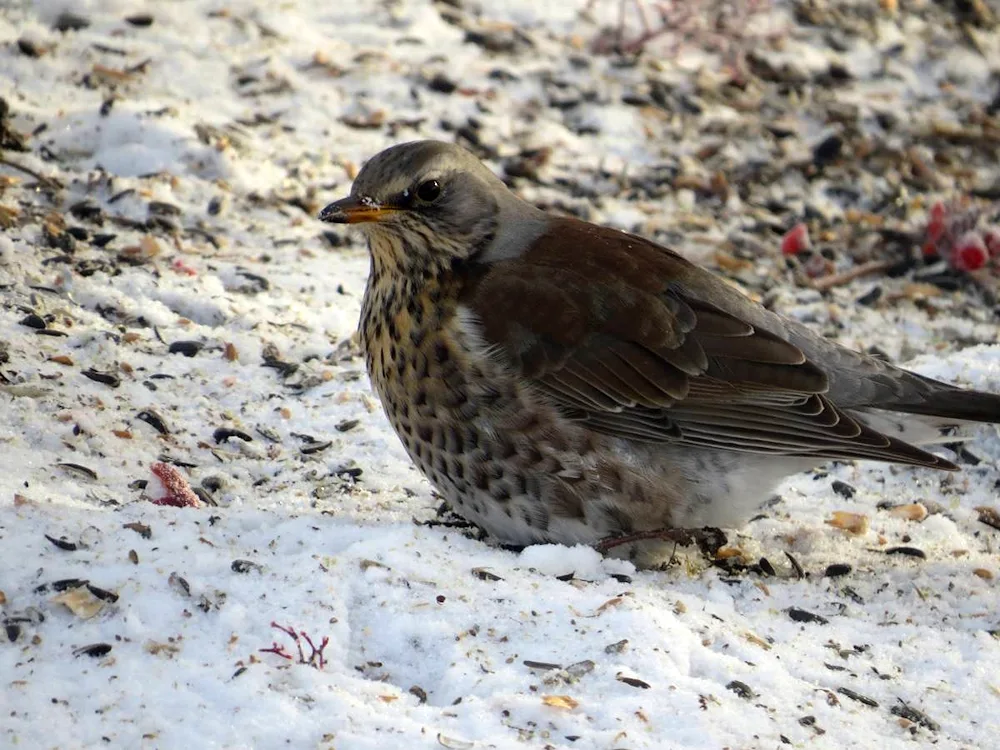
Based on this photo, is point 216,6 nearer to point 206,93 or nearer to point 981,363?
point 206,93

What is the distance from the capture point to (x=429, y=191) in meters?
4.86

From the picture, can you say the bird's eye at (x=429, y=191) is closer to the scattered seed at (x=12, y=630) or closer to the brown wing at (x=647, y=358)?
the brown wing at (x=647, y=358)

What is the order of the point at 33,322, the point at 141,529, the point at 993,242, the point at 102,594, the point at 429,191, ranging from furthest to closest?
the point at 993,242, the point at 33,322, the point at 429,191, the point at 141,529, the point at 102,594

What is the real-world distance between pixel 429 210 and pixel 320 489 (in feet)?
3.31

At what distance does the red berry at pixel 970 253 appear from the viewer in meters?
7.12

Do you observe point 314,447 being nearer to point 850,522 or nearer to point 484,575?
point 484,575

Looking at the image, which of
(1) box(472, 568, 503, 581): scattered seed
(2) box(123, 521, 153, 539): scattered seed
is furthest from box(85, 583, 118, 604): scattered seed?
(1) box(472, 568, 503, 581): scattered seed

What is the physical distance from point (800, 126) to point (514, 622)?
5.29 m

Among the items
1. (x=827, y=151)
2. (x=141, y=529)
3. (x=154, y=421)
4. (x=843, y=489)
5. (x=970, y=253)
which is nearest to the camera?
(x=141, y=529)

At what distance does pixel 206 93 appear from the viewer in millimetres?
7176

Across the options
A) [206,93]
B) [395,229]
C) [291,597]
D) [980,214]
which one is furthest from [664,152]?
[291,597]

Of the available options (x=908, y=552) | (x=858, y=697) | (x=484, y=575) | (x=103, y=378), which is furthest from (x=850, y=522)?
(x=103, y=378)

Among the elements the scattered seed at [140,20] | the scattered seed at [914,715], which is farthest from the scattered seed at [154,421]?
the scattered seed at [140,20]

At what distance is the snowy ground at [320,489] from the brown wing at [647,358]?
0.47 metres
